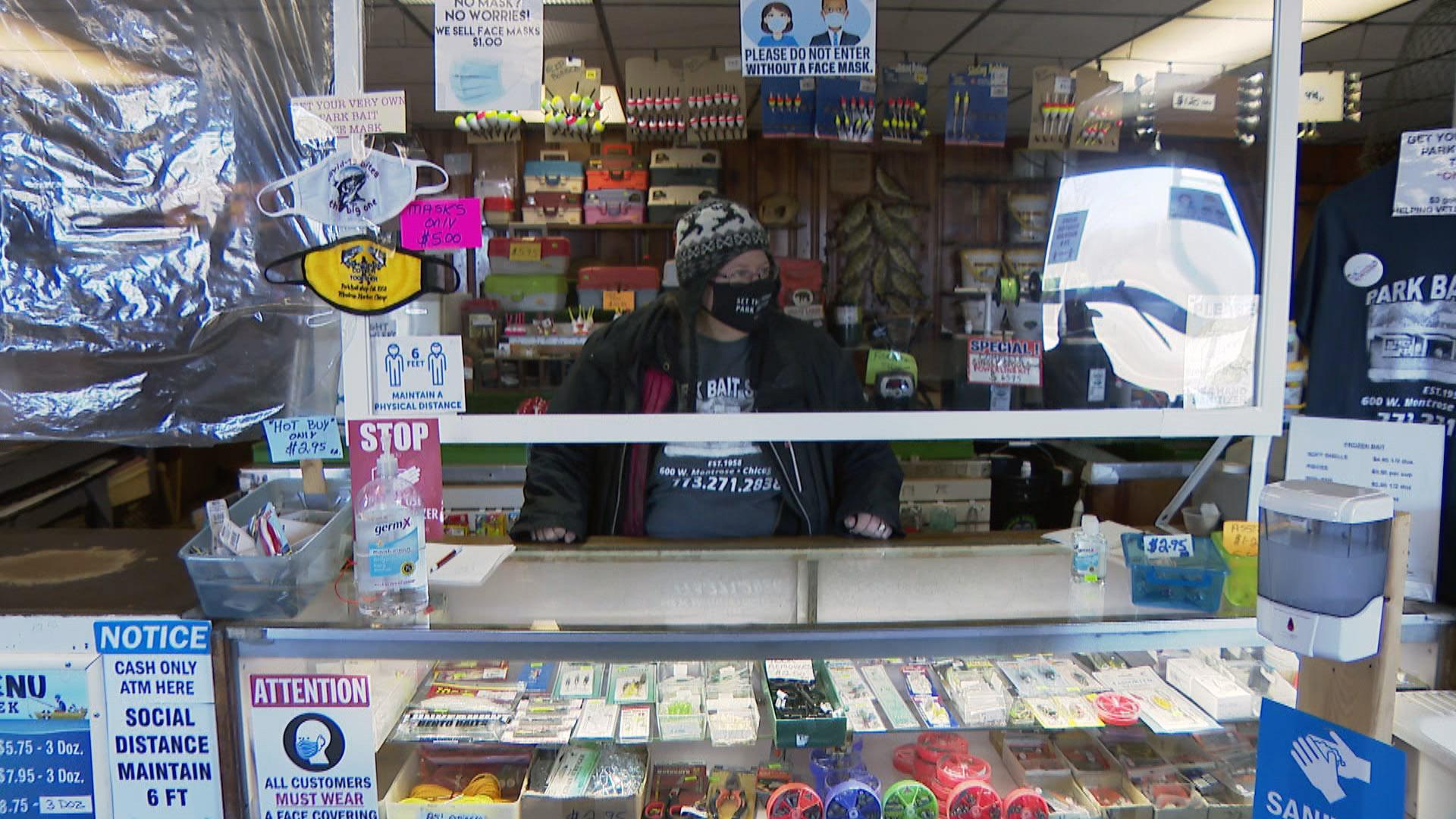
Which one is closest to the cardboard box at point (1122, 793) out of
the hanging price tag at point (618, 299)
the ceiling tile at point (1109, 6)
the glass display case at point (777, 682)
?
the glass display case at point (777, 682)

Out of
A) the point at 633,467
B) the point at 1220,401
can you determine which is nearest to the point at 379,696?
the point at 633,467

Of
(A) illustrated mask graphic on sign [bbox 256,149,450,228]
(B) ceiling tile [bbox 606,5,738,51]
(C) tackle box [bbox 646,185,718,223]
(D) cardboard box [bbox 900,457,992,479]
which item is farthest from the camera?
(C) tackle box [bbox 646,185,718,223]

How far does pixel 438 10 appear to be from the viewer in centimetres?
154

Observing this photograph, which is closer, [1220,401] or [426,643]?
[426,643]

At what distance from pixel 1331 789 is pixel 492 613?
1.18 meters

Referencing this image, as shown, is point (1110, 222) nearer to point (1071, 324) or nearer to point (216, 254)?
point (1071, 324)

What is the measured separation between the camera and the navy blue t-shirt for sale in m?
1.71

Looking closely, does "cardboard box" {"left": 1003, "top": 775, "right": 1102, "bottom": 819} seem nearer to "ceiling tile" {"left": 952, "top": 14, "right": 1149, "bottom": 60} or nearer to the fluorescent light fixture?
the fluorescent light fixture

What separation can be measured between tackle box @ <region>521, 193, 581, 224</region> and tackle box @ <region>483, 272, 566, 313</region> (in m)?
0.96

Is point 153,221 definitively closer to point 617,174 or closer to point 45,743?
point 45,743

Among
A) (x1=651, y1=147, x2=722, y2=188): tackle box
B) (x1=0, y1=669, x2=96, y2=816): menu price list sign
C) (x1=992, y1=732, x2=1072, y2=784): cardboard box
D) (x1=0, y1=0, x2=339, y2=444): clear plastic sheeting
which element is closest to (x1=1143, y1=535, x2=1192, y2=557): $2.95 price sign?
(x1=992, y1=732, x2=1072, y2=784): cardboard box

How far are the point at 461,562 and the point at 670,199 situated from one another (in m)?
3.85

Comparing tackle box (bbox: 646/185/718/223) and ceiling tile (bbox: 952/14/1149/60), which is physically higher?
ceiling tile (bbox: 952/14/1149/60)

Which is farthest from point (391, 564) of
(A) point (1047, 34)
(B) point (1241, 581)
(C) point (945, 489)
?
(A) point (1047, 34)
